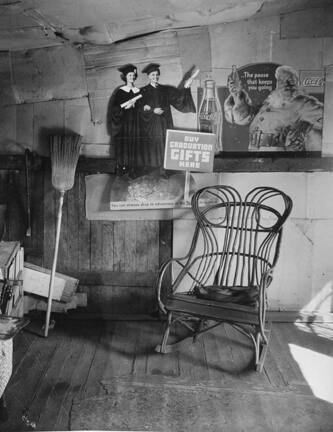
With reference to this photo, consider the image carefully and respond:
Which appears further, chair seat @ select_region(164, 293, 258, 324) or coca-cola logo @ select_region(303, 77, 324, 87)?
coca-cola logo @ select_region(303, 77, 324, 87)

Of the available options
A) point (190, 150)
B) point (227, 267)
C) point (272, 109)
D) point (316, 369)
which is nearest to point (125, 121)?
point (190, 150)

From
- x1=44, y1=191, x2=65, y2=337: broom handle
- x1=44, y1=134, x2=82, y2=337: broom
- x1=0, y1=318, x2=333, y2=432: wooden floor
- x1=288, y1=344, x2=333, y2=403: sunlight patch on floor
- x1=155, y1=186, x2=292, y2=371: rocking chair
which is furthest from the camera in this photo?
x1=44, y1=134, x2=82, y2=337: broom

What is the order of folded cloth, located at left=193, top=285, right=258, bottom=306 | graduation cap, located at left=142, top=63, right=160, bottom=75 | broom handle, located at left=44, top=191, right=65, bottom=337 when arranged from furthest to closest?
graduation cap, located at left=142, top=63, right=160, bottom=75, broom handle, located at left=44, top=191, right=65, bottom=337, folded cloth, located at left=193, top=285, right=258, bottom=306

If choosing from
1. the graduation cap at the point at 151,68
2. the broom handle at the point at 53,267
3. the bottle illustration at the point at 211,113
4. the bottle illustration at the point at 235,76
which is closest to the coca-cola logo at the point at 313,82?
the bottle illustration at the point at 235,76

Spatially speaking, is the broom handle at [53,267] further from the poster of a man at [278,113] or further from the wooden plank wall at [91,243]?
the poster of a man at [278,113]

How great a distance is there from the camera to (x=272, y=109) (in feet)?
13.0

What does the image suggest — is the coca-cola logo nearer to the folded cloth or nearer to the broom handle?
the folded cloth

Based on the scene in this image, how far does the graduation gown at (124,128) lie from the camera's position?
13.0 feet

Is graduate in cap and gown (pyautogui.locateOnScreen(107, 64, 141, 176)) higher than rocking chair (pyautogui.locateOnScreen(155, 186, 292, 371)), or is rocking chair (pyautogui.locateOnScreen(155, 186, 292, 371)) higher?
graduate in cap and gown (pyautogui.locateOnScreen(107, 64, 141, 176))

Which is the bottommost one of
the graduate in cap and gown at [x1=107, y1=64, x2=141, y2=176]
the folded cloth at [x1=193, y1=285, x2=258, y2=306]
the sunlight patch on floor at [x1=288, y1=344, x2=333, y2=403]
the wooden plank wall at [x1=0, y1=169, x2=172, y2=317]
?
the sunlight patch on floor at [x1=288, y1=344, x2=333, y2=403]

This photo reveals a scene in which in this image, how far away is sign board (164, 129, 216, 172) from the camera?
3.99 meters

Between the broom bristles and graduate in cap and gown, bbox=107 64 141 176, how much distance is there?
37cm

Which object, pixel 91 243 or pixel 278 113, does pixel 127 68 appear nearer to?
pixel 278 113

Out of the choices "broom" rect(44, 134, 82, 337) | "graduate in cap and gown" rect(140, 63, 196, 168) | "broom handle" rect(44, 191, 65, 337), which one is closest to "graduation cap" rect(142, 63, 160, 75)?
"graduate in cap and gown" rect(140, 63, 196, 168)
